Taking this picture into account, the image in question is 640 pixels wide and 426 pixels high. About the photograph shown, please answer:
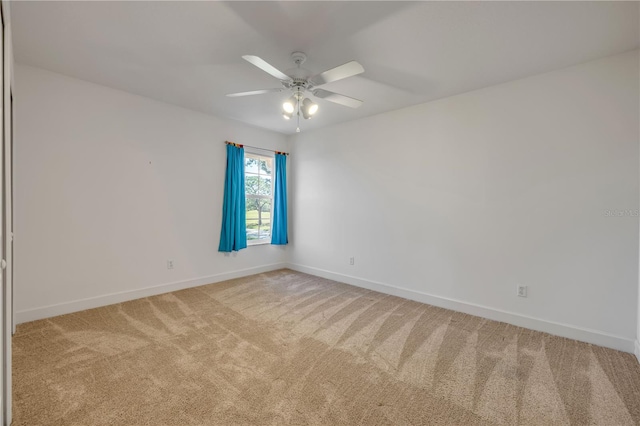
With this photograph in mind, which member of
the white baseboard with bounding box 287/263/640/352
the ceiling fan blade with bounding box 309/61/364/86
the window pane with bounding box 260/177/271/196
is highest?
the ceiling fan blade with bounding box 309/61/364/86

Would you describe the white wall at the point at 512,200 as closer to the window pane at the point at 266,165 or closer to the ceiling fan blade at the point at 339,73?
the window pane at the point at 266,165

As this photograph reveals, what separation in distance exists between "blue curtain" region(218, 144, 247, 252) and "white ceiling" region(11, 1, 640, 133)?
4.43 feet

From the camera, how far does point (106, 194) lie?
10.8ft

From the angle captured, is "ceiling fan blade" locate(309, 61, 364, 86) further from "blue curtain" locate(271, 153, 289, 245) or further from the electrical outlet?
"blue curtain" locate(271, 153, 289, 245)

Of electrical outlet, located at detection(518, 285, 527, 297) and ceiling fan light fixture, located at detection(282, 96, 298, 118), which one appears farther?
electrical outlet, located at detection(518, 285, 527, 297)

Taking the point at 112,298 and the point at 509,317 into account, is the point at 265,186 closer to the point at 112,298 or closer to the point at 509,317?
the point at 112,298

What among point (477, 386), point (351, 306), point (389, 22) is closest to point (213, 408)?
point (477, 386)

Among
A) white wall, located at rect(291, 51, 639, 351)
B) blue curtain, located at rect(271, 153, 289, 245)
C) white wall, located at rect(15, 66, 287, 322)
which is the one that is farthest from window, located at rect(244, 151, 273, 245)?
white wall, located at rect(291, 51, 639, 351)

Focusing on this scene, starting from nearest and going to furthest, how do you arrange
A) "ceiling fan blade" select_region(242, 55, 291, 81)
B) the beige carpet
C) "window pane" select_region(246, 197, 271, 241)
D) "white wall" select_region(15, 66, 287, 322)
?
the beige carpet
"ceiling fan blade" select_region(242, 55, 291, 81)
"white wall" select_region(15, 66, 287, 322)
"window pane" select_region(246, 197, 271, 241)

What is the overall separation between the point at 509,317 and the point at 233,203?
149 inches

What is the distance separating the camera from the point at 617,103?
2465mm

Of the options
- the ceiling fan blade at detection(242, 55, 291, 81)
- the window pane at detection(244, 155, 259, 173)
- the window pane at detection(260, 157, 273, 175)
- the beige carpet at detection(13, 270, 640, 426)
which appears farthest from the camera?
the window pane at detection(260, 157, 273, 175)

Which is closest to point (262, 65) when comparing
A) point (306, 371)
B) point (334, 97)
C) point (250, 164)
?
point (334, 97)

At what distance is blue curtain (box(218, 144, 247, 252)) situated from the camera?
14.2ft
